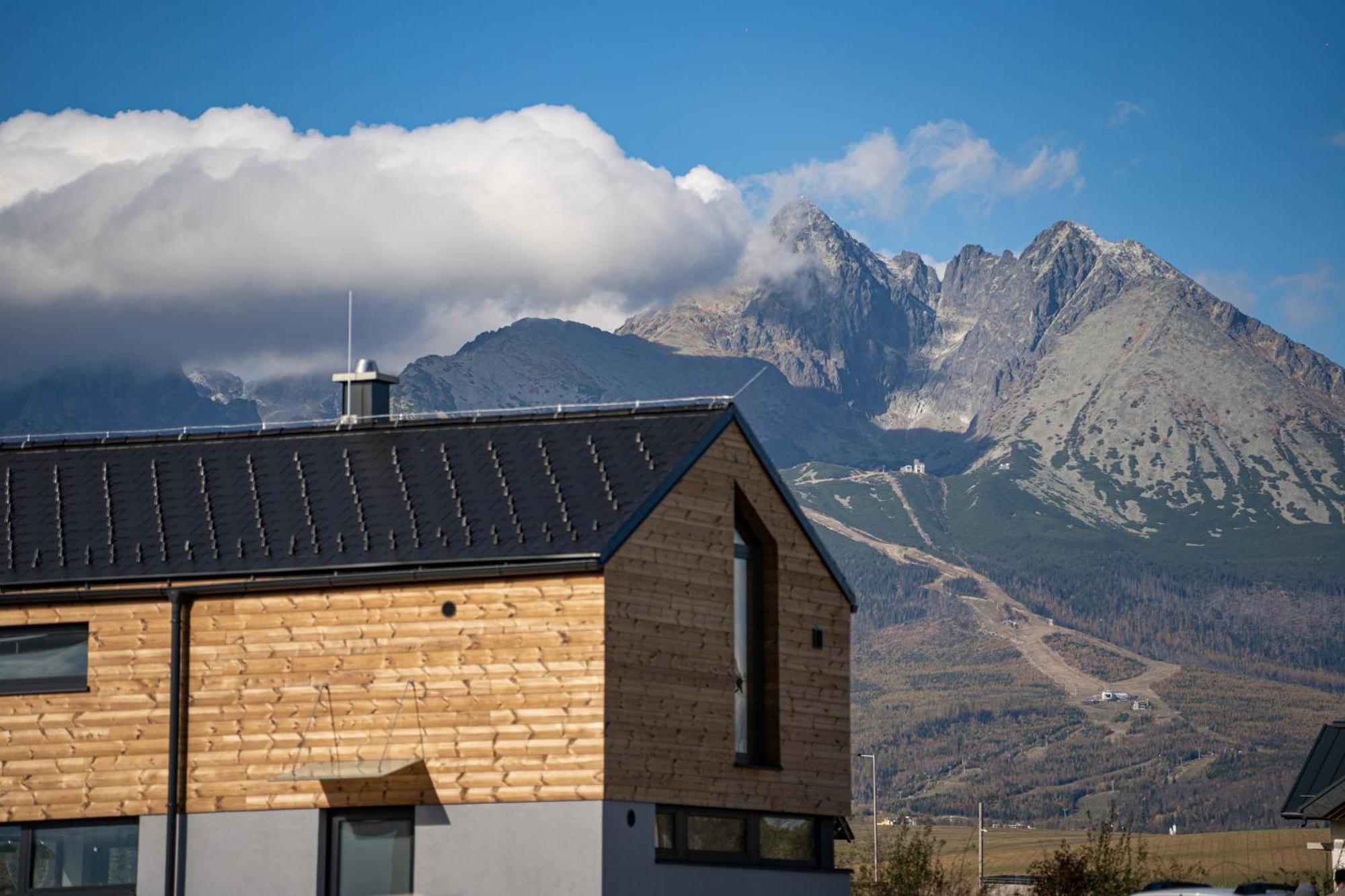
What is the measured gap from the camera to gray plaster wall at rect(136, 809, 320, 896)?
2627 cm

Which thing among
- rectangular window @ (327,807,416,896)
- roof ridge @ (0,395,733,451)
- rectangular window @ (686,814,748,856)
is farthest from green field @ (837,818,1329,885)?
rectangular window @ (327,807,416,896)

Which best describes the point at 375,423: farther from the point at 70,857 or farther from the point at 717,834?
the point at 717,834

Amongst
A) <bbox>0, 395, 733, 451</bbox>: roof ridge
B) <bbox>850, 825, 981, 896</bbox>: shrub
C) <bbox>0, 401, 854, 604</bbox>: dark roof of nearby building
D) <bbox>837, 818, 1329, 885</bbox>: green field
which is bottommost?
<bbox>837, 818, 1329, 885</bbox>: green field

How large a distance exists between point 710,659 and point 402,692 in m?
4.63

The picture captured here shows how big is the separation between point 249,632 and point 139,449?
4.66m

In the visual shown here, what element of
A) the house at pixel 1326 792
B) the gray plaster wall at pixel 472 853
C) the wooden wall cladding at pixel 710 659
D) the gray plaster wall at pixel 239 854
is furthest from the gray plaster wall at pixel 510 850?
the house at pixel 1326 792

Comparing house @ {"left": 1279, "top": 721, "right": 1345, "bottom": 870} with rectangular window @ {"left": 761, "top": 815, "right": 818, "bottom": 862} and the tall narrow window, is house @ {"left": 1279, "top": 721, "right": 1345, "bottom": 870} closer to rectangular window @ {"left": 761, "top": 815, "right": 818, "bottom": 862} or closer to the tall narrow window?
rectangular window @ {"left": 761, "top": 815, "right": 818, "bottom": 862}

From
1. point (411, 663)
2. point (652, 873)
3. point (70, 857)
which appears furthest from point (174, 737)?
point (652, 873)

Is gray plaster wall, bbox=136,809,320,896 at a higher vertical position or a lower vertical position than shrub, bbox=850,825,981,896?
higher

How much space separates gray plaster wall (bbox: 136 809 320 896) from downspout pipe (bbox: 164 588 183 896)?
0.11m

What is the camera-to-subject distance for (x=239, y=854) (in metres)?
26.6

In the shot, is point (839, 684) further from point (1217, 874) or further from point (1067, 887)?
point (1217, 874)

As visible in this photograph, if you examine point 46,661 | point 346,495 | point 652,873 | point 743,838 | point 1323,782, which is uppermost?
point 346,495

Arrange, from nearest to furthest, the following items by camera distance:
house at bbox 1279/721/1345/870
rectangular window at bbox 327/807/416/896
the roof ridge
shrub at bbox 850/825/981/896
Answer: rectangular window at bbox 327/807/416/896 → the roof ridge → house at bbox 1279/721/1345/870 → shrub at bbox 850/825/981/896
